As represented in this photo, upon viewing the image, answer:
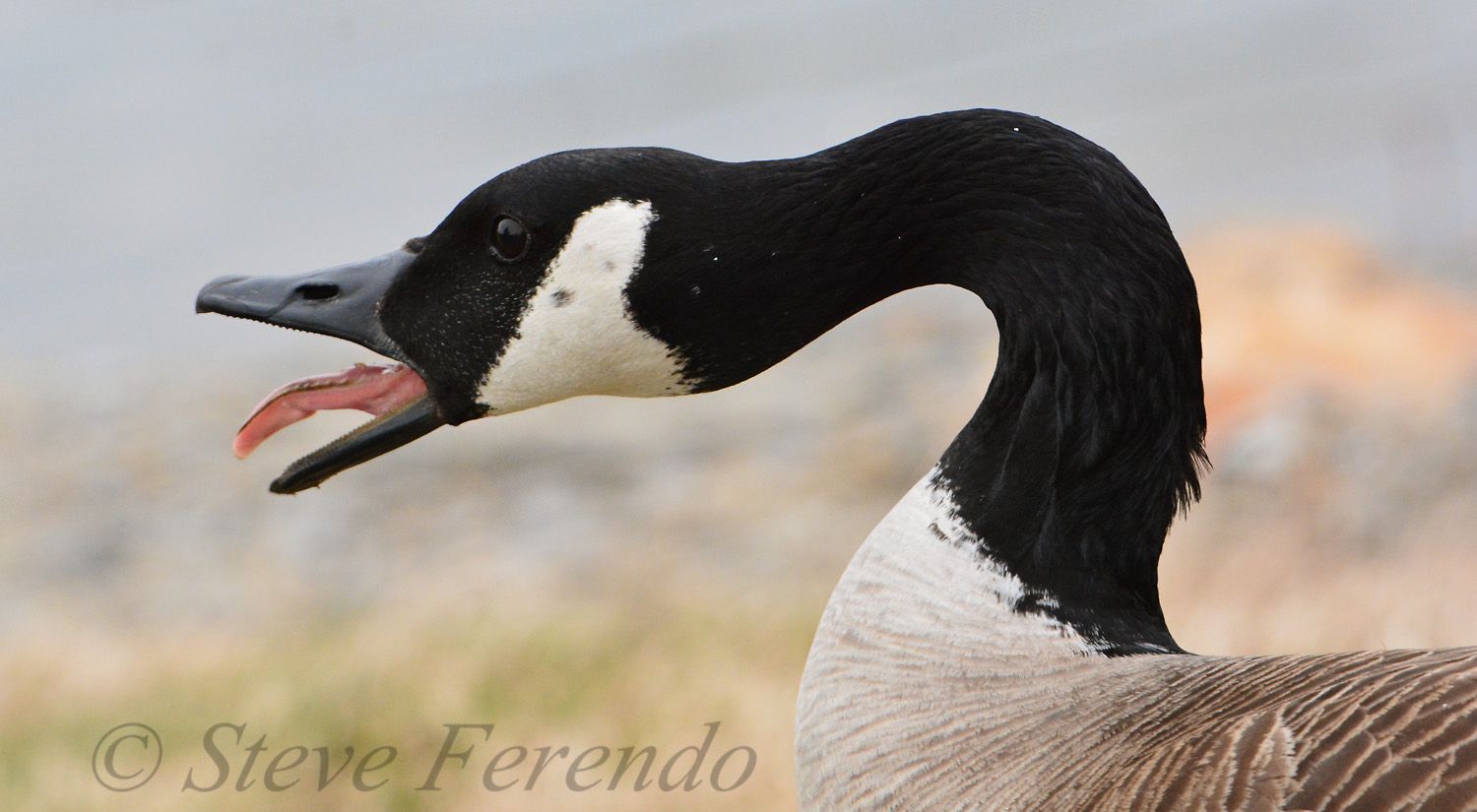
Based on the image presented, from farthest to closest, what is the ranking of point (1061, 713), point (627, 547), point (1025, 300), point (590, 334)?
point (627, 547) → point (590, 334) → point (1025, 300) → point (1061, 713)

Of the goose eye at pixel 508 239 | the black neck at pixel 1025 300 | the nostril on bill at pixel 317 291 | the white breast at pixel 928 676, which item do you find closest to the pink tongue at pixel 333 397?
the nostril on bill at pixel 317 291

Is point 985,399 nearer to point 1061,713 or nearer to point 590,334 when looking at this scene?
point 1061,713

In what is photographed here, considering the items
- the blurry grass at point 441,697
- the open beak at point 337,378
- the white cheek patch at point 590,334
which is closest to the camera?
the white cheek patch at point 590,334

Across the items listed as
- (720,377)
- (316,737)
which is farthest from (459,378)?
(316,737)

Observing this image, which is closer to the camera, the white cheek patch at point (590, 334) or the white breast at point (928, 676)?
the white breast at point (928, 676)

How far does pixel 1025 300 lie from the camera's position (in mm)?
2410

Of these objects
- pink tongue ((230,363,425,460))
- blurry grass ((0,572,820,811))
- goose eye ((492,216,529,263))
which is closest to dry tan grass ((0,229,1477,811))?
blurry grass ((0,572,820,811))

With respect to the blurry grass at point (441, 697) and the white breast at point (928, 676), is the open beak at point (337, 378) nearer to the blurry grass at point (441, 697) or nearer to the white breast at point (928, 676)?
the white breast at point (928, 676)

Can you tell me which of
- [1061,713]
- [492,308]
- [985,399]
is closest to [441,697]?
[492,308]

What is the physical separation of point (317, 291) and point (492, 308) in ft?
1.14

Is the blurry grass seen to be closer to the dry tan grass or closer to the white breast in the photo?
the dry tan grass

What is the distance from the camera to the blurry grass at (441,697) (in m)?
4.07

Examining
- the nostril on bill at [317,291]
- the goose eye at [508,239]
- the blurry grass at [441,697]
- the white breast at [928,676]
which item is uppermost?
the goose eye at [508,239]

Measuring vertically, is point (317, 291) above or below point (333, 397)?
above
